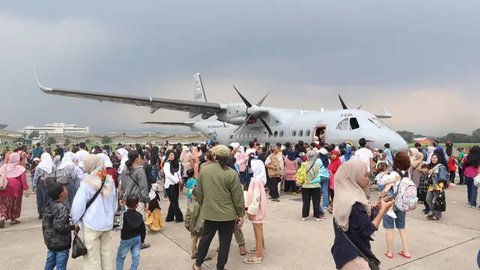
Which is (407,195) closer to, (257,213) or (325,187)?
(257,213)

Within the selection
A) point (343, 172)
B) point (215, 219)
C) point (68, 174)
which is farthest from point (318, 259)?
point (68, 174)

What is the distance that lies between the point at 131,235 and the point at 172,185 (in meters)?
3.00

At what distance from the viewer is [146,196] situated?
573 cm

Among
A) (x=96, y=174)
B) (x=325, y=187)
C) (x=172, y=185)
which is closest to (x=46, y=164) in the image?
(x=172, y=185)

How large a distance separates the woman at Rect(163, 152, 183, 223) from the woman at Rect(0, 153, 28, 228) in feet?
10.7

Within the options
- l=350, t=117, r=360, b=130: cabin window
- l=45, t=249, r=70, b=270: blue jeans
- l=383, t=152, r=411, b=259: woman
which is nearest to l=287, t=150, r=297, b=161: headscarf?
l=350, t=117, r=360, b=130: cabin window

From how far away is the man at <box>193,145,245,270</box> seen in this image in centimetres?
442

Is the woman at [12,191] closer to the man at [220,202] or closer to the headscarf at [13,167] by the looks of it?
the headscarf at [13,167]

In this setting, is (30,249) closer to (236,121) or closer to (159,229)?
(159,229)

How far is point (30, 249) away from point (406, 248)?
6188 millimetres

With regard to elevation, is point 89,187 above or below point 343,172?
below

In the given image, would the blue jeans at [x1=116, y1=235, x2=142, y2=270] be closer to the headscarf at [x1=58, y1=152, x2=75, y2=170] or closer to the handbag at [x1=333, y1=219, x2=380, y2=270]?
the handbag at [x1=333, y1=219, x2=380, y2=270]

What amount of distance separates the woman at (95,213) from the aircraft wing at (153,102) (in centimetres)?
1437

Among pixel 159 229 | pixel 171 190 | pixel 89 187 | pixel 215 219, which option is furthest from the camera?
pixel 171 190
